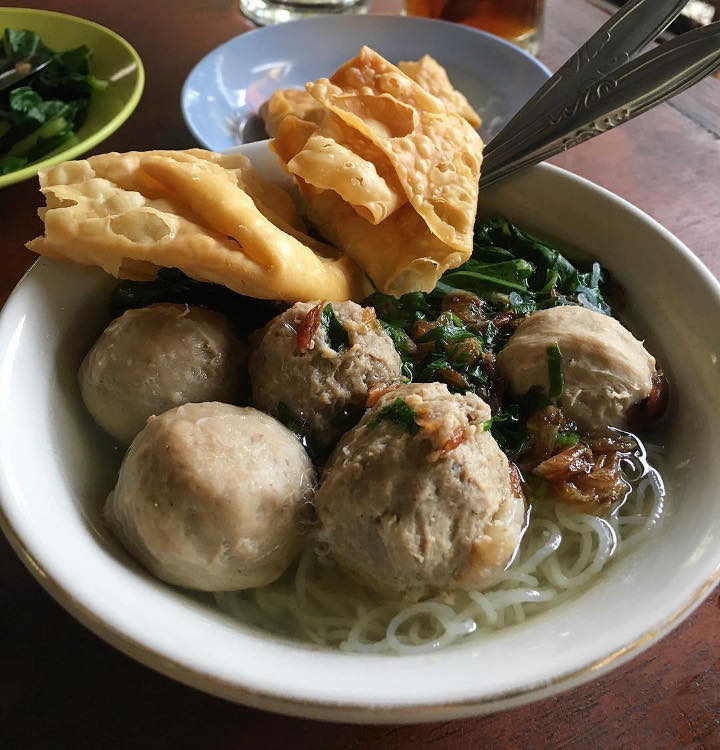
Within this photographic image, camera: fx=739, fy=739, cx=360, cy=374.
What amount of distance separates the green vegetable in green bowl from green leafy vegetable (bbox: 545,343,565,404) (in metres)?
1.59

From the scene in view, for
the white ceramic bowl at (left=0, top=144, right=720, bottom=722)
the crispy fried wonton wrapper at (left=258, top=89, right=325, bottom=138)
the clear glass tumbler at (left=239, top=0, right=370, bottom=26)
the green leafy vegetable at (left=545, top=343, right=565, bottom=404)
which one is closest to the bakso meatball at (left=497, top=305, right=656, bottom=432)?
the green leafy vegetable at (left=545, top=343, right=565, bottom=404)

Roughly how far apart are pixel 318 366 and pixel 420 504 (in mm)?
338

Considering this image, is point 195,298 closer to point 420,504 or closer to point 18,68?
point 420,504

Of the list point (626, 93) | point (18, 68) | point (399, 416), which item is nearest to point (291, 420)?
point (399, 416)

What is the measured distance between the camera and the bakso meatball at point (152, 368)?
1.27 metres

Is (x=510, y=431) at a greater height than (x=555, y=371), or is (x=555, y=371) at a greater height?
(x=555, y=371)

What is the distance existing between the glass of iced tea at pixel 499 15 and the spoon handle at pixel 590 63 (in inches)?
46.0

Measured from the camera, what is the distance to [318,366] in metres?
1.28

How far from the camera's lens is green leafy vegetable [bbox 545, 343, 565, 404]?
1334mm

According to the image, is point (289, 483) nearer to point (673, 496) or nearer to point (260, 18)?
point (673, 496)

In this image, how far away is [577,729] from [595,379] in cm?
58

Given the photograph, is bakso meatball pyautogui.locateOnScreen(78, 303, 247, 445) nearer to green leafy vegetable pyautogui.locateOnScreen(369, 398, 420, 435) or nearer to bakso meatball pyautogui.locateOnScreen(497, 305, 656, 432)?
green leafy vegetable pyautogui.locateOnScreen(369, 398, 420, 435)

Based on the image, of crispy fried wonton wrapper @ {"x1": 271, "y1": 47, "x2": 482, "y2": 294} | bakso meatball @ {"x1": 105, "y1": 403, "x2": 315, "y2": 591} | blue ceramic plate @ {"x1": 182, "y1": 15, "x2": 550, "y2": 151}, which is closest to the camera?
bakso meatball @ {"x1": 105, "y1": 403, "x2": 315, "y2": 591}

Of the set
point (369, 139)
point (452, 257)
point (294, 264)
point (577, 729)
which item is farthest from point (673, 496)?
point (369, 139)
